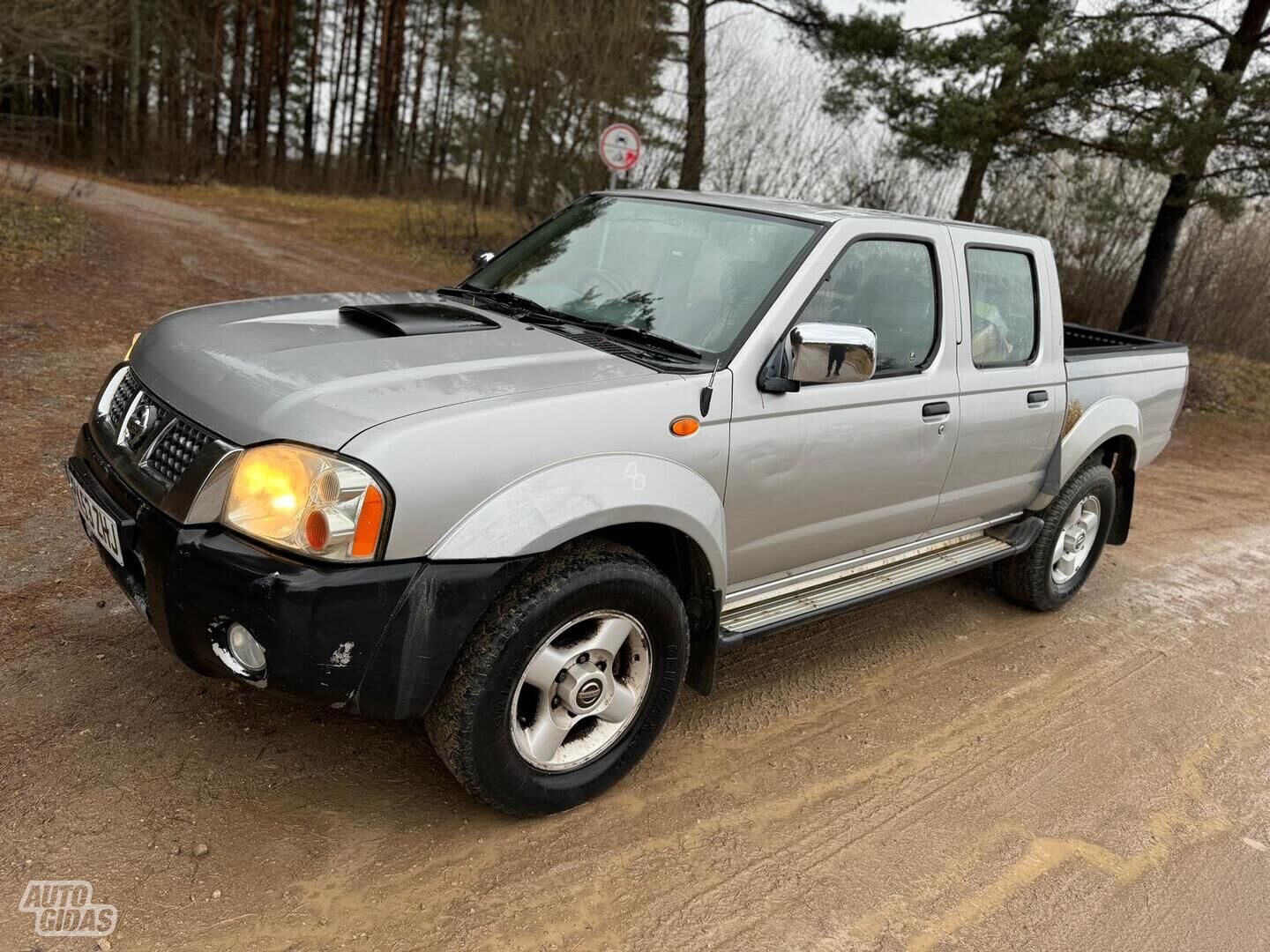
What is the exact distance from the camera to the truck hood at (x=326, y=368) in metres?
2.45

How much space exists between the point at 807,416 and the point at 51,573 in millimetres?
3217

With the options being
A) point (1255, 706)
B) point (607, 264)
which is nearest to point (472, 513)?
point (607, 264)

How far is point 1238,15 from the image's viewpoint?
12664mm

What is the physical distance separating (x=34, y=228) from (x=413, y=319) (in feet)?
36.8

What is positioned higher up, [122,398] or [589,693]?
[122,398]

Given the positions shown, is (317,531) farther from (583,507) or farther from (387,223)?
(387,223)

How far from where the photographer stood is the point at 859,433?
3396 millimetres

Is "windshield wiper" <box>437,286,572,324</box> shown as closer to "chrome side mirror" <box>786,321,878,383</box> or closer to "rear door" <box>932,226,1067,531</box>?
"chrome side mirror" <box>786,321,878,383</box>

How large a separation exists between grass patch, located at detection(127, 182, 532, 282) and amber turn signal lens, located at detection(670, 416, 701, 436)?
12.9 m

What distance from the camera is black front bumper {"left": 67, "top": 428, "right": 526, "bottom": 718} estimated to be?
2.30m

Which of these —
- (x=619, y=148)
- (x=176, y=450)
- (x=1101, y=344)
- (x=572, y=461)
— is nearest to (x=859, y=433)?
(x=572, y=461)

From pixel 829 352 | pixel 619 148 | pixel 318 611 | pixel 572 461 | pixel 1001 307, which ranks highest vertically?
pixel 619 148

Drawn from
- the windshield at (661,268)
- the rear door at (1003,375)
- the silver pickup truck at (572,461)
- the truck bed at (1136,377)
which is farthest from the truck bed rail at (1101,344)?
the windshield at (661,268)

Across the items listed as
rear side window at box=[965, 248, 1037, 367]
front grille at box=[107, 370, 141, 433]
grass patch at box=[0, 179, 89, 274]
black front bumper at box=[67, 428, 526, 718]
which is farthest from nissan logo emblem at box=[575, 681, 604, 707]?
A: grass patch at box=[0, 179, 89, 274]
